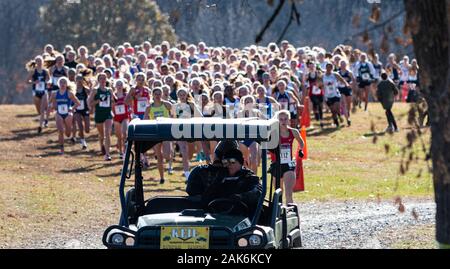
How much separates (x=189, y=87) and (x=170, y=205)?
14.1 m

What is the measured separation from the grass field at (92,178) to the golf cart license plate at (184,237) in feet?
18.5

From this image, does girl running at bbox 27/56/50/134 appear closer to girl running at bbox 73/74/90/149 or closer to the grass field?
the grass field

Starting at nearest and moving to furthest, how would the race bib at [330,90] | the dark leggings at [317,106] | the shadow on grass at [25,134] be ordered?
the shadow on grass at [25,134], the race bib at [330,90], the dark leggings at [317,106]

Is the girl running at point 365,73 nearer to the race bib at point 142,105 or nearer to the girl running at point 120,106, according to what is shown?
the girl running at point 120,106

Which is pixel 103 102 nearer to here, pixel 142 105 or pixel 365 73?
pixel 142 105

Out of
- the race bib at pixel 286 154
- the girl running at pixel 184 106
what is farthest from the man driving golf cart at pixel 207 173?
the girl running at pixel 184 106

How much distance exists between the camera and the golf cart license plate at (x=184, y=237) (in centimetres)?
1268

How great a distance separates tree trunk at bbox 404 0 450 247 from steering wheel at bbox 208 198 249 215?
2.69m

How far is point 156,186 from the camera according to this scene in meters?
25.0

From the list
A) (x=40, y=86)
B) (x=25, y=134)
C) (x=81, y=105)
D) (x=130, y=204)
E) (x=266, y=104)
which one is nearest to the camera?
(x=130, y=204)

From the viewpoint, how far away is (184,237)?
12.8 meters

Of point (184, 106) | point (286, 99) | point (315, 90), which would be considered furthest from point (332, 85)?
point (184, 106)
